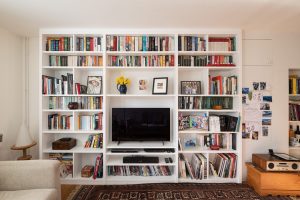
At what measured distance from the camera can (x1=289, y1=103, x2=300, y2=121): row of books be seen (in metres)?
2.98

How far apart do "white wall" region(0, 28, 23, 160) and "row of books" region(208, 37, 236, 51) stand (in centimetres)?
301

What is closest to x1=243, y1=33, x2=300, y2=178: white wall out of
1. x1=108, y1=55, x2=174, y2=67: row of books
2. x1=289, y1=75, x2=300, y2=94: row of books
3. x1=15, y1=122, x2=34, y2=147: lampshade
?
x1=289, y1=75, x2=300, y2=94: row of books

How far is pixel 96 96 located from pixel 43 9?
130cm

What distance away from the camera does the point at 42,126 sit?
2828mm

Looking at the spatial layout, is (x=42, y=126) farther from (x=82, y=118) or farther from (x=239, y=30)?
(x=239, y=30)

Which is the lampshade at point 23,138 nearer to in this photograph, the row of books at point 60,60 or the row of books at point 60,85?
the row of books at point 60,85

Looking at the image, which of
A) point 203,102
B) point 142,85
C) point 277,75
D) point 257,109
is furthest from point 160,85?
point 277,75

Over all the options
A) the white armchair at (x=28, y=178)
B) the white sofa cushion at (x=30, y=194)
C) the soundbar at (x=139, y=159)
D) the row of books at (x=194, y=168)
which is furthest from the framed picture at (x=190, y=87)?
the white sofa cushion at (x=30, y=194)

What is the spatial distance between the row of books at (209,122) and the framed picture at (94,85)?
133cm

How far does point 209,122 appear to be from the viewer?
9.41 feet

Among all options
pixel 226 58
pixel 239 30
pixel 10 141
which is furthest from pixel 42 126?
pixel 239 30

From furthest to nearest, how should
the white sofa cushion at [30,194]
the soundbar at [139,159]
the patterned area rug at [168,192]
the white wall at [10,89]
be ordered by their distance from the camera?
the soundbar at [139,159] < the white wall at [10,89] < the patterned area rug at [168,192] < the white sofa cushion at [30,194]

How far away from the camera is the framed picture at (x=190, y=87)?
296cm

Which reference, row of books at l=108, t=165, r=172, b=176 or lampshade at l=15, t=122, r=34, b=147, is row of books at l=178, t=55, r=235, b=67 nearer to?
row of books at l=108, t=165, r=172, b=176
